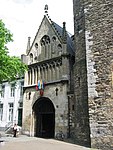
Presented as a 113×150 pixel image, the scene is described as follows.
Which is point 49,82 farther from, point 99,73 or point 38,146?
point 99,73

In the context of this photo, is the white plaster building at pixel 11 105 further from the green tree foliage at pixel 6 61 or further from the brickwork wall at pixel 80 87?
the brickwork wall at pixel 80 87

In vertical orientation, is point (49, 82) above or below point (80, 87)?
above

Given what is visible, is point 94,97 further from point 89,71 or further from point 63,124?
point 63,124

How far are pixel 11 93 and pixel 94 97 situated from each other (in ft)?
50.1

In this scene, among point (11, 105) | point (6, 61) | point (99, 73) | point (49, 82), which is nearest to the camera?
point (99, 73)

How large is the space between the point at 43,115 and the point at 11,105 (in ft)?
17.9

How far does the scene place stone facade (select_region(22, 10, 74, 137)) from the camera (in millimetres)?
16609

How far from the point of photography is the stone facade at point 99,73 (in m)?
10.4

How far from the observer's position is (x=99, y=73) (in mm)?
11094

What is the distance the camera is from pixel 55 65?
719 inches

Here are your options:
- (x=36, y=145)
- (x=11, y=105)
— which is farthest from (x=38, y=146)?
(x=11, y=105)

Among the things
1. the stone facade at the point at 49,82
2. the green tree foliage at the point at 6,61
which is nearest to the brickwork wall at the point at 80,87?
the stone facade at the point at 49,82

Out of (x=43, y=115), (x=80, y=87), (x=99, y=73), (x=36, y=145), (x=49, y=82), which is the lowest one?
(x=36, y=145)

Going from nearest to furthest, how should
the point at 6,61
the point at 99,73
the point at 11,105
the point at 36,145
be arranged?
the point at 99,73
the point at 36,145
the point at 6,61
the point at 11,105
